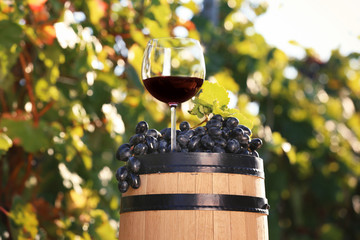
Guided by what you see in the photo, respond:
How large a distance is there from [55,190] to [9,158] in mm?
286

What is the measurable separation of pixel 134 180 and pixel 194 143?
21cm

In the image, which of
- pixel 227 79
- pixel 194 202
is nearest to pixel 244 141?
pixel 194 202

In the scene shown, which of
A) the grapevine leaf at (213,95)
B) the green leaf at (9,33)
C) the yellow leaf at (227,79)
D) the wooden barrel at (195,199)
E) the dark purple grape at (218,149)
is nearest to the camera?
the wooden barrel at (195,199)

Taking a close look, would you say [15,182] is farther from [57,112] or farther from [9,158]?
[57,112]

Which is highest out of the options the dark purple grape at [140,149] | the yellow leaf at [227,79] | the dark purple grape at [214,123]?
the yellow leaf at [227,79]

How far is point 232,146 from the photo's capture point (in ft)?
5.48

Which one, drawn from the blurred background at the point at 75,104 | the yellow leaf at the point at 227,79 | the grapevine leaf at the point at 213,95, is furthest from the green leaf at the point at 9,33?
the yellow leaf at the point at 227,79

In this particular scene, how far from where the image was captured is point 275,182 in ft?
14.8

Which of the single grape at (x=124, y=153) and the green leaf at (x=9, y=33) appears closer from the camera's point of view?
the single grape at (x=124, y=153)

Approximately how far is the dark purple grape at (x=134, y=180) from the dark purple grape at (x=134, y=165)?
0.02 meters

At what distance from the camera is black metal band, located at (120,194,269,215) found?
5.19 ft

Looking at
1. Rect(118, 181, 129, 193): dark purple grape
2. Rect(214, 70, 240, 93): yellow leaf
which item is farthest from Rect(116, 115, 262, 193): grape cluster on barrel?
Rect(214, 70, 240, 93): yellow leaf

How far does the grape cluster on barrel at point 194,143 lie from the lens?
5.50ft

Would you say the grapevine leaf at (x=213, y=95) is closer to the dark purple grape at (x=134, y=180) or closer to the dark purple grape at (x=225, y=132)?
the dark purple grape at (x=225, y=132)
